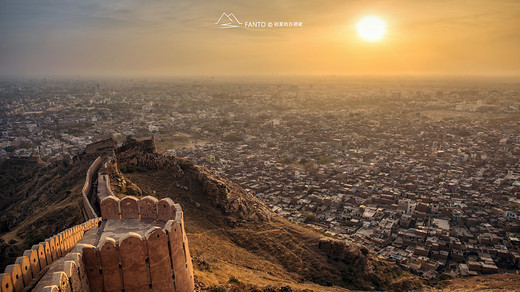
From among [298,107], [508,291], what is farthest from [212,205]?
[298,107]

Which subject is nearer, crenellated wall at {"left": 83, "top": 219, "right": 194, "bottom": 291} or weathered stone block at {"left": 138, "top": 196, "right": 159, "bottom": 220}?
crenellated wall at {"left": 83, "top": 219, "right": 194, "bottom": 291}

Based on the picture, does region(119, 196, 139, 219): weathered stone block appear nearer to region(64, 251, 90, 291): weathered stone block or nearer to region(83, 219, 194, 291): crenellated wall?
region(83, 219, 194, 291): crenellated wall

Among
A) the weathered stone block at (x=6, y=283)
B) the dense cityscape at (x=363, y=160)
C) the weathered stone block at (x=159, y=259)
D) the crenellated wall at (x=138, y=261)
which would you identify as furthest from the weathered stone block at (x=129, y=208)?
the dense cityscape at (x=363, y=160)

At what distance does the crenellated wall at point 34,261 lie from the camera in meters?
6.92

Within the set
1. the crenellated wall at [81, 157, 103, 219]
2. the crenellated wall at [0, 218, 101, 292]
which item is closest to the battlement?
the crenellated wall at [0, 218, 101, 292]

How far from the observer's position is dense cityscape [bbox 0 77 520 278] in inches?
1026

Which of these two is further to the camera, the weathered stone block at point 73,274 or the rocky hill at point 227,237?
the rocky hill at point 227,237

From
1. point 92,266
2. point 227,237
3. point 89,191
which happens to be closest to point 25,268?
point 92,266

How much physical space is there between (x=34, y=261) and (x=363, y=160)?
45.8 m

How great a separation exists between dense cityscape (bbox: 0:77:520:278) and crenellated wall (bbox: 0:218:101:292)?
20.0 metres

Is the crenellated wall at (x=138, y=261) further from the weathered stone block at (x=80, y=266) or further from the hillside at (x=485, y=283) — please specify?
Answer: the hillside at (x=485, y=283)

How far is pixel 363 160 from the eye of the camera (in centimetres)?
4891

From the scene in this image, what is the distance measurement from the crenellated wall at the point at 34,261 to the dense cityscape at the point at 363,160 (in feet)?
65.7

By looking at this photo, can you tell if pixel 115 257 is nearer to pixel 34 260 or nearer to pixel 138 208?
pixel 34 260
